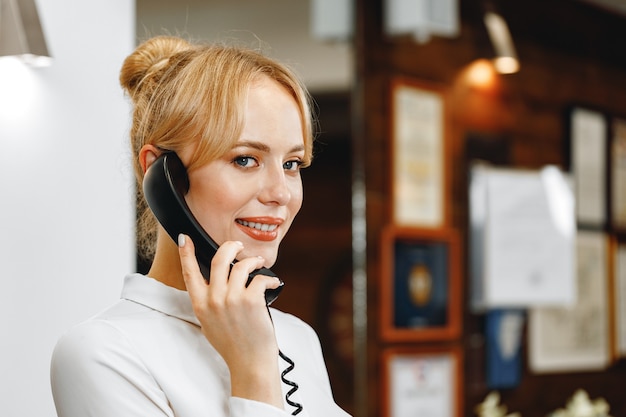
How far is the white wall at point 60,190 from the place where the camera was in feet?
4.25

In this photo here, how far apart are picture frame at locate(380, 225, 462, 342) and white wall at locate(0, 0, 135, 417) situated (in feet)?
7.11

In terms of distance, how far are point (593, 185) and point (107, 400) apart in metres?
3.94

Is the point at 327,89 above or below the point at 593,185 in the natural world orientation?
above

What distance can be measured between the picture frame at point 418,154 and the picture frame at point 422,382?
0.51 meters

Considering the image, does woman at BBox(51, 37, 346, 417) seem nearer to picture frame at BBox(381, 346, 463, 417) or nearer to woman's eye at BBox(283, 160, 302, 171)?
woman's eye at BBox(283, 160, 302, 171)

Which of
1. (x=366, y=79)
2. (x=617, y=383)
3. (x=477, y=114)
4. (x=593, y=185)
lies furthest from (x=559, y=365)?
(x=366, y=79)

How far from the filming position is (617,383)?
4727 mm

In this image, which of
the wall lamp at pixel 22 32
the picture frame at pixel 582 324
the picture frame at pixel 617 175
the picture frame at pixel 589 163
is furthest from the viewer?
the picture frame at pixel 617 175

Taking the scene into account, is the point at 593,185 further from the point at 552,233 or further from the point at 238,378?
the point at 238,378

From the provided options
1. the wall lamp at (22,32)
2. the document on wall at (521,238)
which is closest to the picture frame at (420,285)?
the document on wall at (521,238)

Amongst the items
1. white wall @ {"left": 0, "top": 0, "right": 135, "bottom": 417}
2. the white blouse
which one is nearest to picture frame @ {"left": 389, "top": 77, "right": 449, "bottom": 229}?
white wall @ {"left": 0, "top": 0, "right": 135, "bottom": 417}

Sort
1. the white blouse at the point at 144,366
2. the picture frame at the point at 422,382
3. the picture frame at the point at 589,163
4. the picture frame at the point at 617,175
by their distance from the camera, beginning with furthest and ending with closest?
the picture frame at the point at 617,175
the picture frame at the point at 589,163
the picture frame at the point at 422,382
the white blouse at the point at 144,366

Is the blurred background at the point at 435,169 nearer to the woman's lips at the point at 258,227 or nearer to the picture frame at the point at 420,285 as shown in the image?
the picture frame at the point at 420,285

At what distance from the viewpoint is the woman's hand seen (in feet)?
3.27
